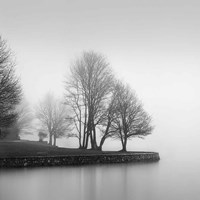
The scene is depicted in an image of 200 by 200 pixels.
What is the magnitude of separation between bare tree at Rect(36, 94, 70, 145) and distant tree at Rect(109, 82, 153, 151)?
850 inches

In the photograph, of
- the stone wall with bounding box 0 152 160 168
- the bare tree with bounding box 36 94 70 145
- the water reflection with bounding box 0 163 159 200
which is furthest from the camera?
the bare tree with bounding box 36 94 70 145

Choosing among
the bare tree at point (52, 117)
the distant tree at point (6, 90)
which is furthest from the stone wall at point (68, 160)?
the bare tree at point (52, 117)

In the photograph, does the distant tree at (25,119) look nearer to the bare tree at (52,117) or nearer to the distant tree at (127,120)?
the bare tree at (52,117)

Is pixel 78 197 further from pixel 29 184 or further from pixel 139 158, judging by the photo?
pixel 139 158

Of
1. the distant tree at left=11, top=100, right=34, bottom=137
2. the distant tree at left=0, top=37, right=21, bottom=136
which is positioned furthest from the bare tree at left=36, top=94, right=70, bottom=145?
the distant tree at left=0, top=37, right=21, bottom=136

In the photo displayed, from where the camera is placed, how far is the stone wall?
41250 millimetres

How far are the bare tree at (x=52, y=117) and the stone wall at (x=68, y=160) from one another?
3053cm

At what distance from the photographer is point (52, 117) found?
88250 millimetres

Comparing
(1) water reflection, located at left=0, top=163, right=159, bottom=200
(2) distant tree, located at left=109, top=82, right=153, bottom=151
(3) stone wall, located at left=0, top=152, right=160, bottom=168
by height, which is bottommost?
(1) water reflection, located at left=0, top=163, right=159, bottom=200

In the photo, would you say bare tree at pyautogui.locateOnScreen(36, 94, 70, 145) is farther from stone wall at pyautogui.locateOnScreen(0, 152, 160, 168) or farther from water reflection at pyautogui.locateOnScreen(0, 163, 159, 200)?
water reflection at pyautogui.locateOnScreen(0, 163, 159, 200)

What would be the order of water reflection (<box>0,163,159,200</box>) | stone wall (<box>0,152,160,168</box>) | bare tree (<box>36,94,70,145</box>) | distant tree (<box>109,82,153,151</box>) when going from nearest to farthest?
water reflection (<box>0,163,159,200</box>) < stone wall (<box>0,152,160,168</box>) < distant tree (<box>109,82,153,151</box>) < bare tree (<box>36,94,70,145</box>)

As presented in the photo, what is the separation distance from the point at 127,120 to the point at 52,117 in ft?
90.9

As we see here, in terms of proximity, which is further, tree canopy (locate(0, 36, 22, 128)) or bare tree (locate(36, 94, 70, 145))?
bare tree (locate(36, 94, 70, 145))

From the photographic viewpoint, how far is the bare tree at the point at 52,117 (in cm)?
8544
